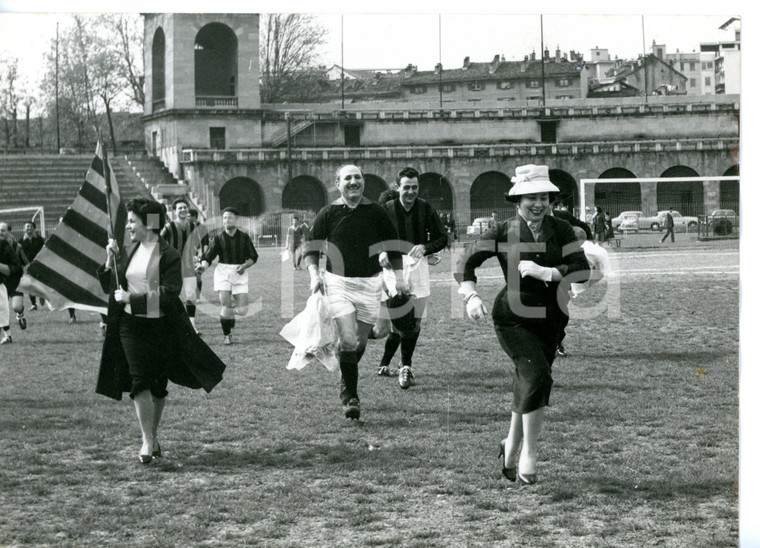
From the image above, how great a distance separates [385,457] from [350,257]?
74.7 inches

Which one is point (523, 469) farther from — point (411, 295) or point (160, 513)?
point (411, 295)

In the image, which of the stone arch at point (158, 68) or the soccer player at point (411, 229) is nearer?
the soccer player at point (411, 229)

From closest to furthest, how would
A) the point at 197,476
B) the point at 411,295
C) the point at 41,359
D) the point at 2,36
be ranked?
the point at 2,36
the point at 197,476
the point at 411,295
the point at 41,359

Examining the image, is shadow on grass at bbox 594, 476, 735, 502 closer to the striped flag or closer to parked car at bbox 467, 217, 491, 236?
the striped flag

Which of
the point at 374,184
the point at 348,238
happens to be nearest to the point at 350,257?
the point at 348,238

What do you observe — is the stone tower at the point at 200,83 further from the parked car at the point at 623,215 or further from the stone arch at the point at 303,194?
the parked car at the point at 623,215

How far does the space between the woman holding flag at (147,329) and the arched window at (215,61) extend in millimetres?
48368

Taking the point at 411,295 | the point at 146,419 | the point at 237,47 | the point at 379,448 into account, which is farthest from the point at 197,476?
the point at 237,47

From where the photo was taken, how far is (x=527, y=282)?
564cm

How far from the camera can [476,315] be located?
5.65 m

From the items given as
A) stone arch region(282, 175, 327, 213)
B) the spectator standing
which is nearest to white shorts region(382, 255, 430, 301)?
the spectator standing

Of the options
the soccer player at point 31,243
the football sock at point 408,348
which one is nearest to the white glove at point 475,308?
the football sock at point 408,348

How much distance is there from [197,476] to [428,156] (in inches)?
2056

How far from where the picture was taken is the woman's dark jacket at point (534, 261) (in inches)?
223
